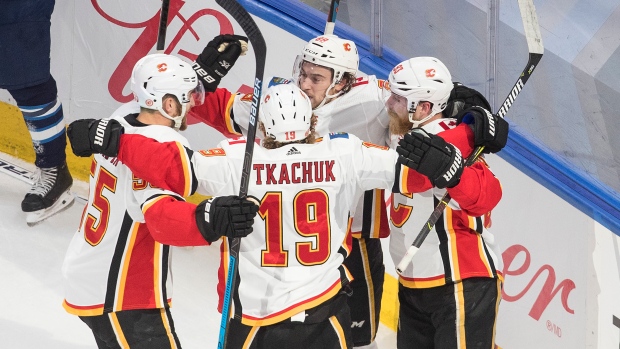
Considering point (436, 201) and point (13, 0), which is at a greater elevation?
point (436, 201)

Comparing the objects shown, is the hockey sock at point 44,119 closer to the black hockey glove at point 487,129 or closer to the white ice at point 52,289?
the white ice at point 52,289

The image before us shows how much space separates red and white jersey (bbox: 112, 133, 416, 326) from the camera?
8.89 ft

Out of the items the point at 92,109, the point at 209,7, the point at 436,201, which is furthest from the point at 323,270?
the point at 92,109

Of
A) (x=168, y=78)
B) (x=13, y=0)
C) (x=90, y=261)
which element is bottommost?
(x=13, y=0)

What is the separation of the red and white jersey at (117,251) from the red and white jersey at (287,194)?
0.11 metres

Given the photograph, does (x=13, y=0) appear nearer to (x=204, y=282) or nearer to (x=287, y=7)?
(x=287, y=7)

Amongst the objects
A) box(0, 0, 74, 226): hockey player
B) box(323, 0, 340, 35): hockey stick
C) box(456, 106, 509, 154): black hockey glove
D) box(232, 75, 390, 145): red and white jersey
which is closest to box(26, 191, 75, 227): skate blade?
box(0, 0, 74, 226): hockey player

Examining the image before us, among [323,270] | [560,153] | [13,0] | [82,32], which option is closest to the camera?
[323,270]

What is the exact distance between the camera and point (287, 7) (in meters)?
4.25

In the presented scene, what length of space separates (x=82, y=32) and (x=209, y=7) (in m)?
0.77

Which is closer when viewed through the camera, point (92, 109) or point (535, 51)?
point (535, 51)

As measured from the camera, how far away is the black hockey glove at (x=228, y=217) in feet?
8.30

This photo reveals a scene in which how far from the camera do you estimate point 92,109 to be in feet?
16.0

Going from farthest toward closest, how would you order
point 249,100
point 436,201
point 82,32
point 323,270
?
point 82,32
point 249,100
point 436,201
point 323,270
